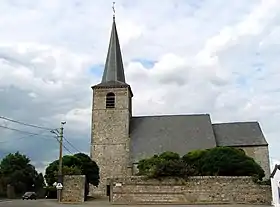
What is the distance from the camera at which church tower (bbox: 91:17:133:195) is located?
5022 cm

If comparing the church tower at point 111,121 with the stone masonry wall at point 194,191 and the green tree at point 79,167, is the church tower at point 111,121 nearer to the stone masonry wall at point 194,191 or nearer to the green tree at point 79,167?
the green tree at point 79,167

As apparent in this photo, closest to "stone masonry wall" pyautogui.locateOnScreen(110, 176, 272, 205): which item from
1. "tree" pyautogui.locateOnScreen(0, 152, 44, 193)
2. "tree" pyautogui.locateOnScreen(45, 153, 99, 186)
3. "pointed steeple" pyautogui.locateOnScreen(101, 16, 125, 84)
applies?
"tree" pyautogui.locateOnScreen(45, 153, 99, 186)

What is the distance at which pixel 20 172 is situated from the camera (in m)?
58.2

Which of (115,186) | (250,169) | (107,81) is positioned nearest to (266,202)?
(250,169)

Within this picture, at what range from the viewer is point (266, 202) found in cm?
2803

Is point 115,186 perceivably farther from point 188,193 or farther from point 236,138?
point 236,138

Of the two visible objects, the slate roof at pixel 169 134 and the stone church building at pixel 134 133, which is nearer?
the stone church building at pixel 134 133

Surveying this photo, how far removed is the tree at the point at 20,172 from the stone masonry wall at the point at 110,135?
12.9m

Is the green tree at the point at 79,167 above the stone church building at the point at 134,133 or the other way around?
the other way around

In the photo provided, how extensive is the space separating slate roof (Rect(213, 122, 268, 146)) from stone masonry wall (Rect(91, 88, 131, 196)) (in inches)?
480

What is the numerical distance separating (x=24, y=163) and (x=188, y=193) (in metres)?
41.0

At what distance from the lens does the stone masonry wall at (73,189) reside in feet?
97.9

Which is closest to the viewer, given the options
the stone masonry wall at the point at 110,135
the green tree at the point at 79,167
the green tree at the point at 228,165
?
the green tree at the point at 228,165

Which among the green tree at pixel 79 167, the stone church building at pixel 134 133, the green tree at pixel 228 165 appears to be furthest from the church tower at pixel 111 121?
the green tree at pixel 228 165
